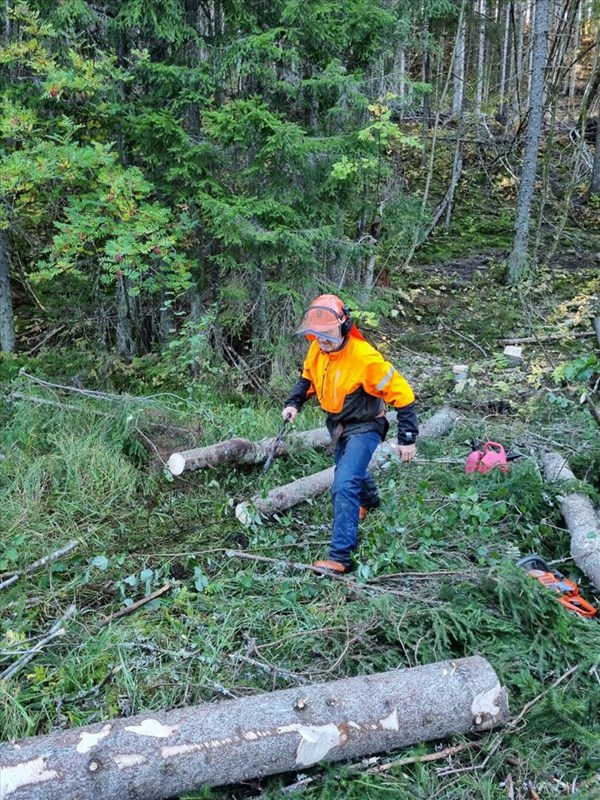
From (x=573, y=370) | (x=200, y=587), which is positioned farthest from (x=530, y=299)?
(x=200, y=587)

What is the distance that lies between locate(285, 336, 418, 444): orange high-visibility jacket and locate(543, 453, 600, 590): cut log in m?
1.51

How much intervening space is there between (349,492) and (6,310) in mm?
6244

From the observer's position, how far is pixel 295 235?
6918 millimetres

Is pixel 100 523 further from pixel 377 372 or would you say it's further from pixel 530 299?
pixel 530 299

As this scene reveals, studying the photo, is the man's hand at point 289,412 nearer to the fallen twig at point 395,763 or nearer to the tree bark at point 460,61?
the fallen twig at point 395,763

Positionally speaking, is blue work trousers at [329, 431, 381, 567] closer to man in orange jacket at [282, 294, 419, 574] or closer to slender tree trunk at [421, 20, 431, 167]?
Answer: man in orange jacket at [282, 294, 419, 574]

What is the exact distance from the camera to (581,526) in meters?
4.63

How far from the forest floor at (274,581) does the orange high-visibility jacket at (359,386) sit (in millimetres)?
1010

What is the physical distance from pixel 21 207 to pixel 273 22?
3761mm

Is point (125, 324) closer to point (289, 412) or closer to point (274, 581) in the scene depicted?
point (289, 412)

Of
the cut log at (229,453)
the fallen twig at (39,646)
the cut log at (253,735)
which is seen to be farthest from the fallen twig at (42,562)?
the cut log at (253,735)

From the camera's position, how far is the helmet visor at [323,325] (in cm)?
416

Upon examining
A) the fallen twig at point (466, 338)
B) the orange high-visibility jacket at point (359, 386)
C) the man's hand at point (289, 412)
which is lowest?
the fallen twig at point (466, 338)

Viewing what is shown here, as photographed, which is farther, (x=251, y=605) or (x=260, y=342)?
(x=260, y=342)
